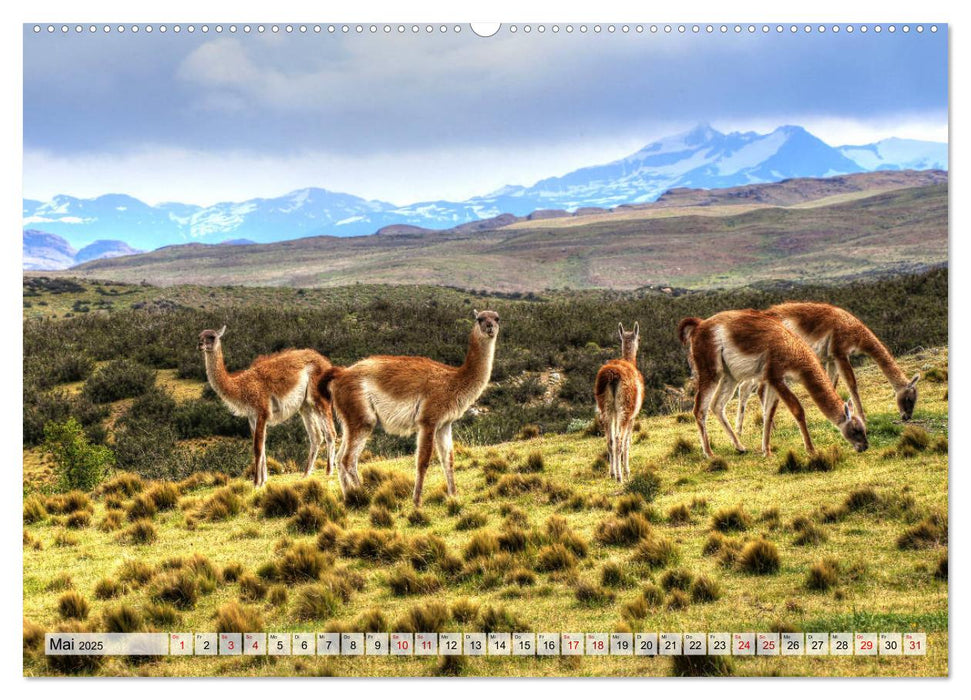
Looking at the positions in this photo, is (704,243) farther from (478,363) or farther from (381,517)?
(381,517)

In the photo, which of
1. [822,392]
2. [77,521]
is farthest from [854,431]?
[77,521]

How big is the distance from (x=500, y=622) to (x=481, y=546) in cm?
121

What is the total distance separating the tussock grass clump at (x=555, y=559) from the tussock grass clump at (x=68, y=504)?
20.5ft

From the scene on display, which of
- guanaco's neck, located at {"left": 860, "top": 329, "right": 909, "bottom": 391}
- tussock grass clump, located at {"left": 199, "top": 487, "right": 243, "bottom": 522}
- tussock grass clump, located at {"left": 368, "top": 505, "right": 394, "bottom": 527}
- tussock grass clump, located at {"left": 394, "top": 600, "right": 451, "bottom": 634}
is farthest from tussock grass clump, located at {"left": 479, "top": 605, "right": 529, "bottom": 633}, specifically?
guanaco's neck, located at {"left": 860, "top": 329, "right": 909, "bottom": 391}

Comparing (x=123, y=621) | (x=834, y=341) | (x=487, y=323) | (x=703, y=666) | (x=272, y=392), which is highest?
(x=487, y=323)

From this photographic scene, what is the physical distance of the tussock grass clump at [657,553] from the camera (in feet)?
23.2

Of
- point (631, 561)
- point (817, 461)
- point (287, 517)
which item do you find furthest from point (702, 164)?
point (287, 517)

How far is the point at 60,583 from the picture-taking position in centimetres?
728

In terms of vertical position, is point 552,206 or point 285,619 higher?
point 552,206

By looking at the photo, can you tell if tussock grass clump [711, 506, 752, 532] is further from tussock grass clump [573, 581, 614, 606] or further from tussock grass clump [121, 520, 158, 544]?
tussock grass clump [121, 520, 158, 544]

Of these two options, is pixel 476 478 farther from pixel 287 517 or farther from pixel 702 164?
pixel 702 164

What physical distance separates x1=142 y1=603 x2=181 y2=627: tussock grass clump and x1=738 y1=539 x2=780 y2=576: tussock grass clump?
502 centimetres

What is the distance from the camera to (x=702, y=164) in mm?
8484

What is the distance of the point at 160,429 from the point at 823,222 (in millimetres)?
16279
